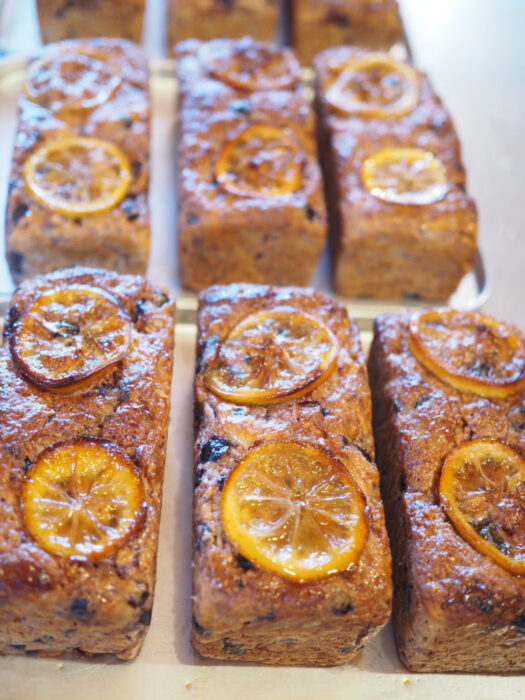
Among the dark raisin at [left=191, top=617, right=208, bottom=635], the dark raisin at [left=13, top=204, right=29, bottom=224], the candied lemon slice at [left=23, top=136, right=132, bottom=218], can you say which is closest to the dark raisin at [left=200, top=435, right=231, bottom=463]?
the dark raisin at [left=191, top=617, right=208, bottom=635]

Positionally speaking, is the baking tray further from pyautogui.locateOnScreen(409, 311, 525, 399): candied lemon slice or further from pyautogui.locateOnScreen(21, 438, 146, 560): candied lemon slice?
pyautogui.locateOnScreen(21, 438, 146, 560): candied lemon slice

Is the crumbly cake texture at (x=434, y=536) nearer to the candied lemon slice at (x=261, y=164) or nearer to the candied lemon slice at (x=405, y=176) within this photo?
the candied lemon slice at (x=405, y=176)

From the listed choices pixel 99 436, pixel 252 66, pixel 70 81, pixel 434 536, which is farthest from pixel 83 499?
pixel 252 66

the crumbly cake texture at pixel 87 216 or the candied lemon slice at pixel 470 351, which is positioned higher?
the crumbly cake texture at pixel 87 216

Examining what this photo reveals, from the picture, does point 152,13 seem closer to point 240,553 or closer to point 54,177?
point 54,177

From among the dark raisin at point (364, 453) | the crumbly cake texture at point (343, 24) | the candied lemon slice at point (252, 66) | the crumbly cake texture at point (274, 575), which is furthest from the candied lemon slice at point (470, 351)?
the crumbly cake texture at point (343, 24)

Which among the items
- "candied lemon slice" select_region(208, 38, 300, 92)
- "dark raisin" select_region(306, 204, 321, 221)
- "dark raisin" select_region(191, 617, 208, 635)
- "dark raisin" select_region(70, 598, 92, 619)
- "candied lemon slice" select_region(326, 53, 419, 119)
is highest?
"candied lemon slice" select_region(208, 38, 300, 92)
